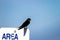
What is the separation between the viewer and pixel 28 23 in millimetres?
9773

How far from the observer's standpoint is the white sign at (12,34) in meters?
11.0

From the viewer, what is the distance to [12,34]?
11.0 metres

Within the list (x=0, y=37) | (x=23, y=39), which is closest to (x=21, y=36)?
(x=23, y=39)

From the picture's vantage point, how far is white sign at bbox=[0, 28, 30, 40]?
1097 centimetres

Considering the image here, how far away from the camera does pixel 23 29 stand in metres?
11.0

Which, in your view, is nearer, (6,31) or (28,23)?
(28,23)

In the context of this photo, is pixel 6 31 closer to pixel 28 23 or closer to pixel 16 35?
pixel 16 35

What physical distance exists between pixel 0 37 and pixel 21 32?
2.90 feet

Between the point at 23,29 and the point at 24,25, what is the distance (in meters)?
0.88

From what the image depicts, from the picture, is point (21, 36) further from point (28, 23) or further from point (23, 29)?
point (28, 23)

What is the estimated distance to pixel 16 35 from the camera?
11.0 metres

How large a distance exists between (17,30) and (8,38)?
0.49 metres

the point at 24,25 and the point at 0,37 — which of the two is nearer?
the point at 24,25

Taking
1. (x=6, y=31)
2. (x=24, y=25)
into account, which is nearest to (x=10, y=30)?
(x=6, y=31)
